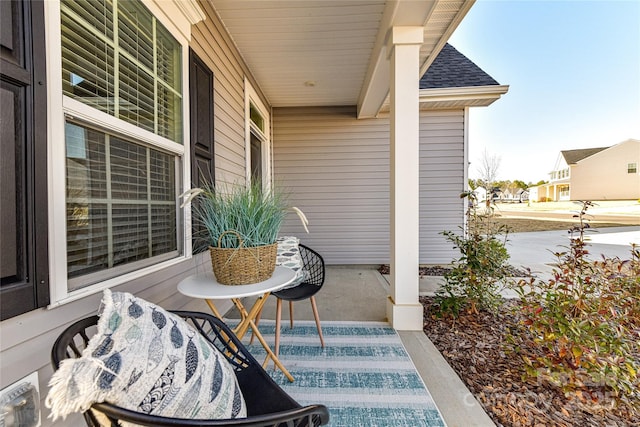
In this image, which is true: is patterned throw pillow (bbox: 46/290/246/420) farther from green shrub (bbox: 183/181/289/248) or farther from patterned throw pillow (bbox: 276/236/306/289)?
patterned throw pillow (bbox: 276/236/306/289)

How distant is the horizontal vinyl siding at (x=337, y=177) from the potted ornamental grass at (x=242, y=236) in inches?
131

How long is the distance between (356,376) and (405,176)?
1.65 meters

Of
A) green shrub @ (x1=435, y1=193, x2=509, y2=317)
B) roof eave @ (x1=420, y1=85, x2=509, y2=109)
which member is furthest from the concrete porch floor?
roof eave @ (x1=420, y1=85, x2=509, y2=109)

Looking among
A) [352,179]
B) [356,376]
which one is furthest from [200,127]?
[352,179]

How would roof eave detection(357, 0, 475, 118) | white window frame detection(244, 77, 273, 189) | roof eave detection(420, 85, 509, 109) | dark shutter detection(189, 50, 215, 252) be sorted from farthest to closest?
roof eave detection(420, 85, 509, 109), white window frame detection(244, 77, 273, 189), roof eave detection(357, 0, 475, 118), dark shutter detection(189, 50, 215, 252)

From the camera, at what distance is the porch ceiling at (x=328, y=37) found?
2.36 metres

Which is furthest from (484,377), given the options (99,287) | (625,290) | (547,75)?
(547,75)

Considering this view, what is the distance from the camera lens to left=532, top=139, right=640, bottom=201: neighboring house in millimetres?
15844

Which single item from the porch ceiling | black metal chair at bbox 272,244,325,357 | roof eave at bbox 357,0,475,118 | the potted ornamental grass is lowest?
black metal chair at bbox 272,244,325,357

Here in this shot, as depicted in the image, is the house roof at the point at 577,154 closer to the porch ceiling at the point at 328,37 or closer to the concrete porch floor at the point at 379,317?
the concrete porch floor at the point at 379,317

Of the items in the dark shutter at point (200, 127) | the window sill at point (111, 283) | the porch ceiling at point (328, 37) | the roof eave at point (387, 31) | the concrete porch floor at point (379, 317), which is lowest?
the concrete porch floor at point (379, 317)

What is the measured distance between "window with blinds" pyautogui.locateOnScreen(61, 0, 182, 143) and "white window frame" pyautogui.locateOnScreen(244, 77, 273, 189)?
4.55 ft

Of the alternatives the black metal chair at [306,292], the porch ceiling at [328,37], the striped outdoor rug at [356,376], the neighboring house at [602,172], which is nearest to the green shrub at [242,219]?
the black metal chair at [306,292]

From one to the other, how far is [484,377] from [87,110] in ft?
8.73
